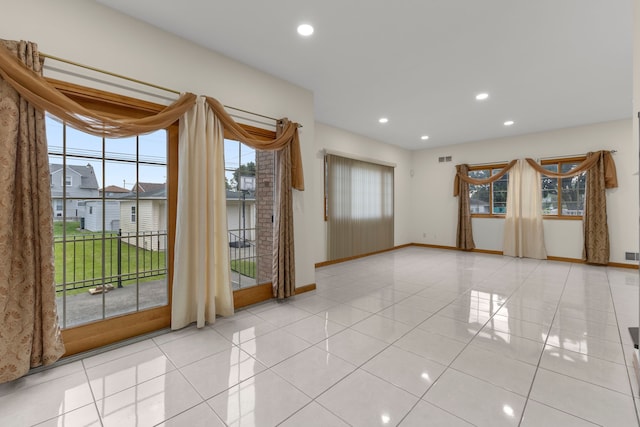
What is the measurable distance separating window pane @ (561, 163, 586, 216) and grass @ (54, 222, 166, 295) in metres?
7.56

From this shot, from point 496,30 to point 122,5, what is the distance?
10.9 ft

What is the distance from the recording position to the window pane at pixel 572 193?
568 centimetres

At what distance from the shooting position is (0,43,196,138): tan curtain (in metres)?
1.76

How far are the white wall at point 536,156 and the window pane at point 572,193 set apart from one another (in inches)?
11.0

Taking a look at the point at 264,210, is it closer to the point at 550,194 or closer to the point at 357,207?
the point at 357,207

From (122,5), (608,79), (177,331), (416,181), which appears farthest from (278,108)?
(416,181)

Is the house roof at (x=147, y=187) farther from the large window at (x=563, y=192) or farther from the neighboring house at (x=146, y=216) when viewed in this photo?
the large window at (x=563, y=192)

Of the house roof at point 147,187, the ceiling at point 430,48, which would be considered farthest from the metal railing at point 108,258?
the ceiling at point 430,48

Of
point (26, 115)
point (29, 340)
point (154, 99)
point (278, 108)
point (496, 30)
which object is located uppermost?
point (496, 30)

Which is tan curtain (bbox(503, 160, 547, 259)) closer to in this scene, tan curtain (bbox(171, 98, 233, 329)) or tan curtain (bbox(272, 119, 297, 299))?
tan curtain (bbox(272, 119, 297, 299))

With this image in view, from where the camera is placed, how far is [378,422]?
152cm

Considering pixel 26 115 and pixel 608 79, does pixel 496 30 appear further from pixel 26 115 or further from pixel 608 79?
pixel 26 115

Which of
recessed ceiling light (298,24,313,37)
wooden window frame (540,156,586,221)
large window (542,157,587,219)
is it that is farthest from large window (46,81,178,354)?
large window (542,157,587,219)

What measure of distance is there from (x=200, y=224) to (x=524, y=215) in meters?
6.72
